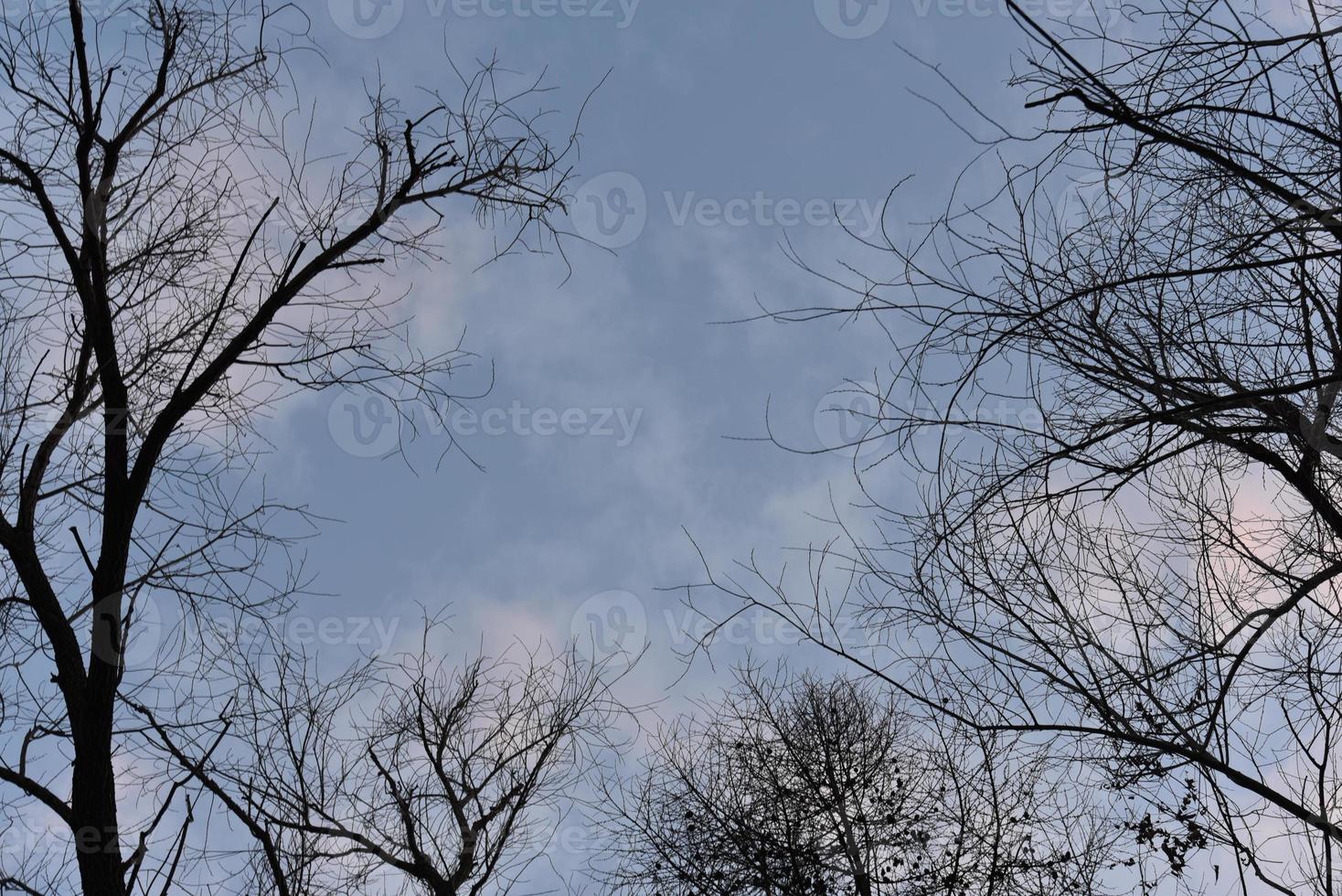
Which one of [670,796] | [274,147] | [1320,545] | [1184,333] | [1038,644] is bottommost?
[1038,644]

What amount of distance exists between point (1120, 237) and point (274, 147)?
3.99 meters

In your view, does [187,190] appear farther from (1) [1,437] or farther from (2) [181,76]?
(1) [1,437]

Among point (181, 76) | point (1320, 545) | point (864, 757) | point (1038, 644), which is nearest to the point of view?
point (1038, 644)

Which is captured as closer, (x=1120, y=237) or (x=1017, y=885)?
(x=1120, y=237)

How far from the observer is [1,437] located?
4.74m

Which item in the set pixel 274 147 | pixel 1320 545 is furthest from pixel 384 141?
pixel 1320 545

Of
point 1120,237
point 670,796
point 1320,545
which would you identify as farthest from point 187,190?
point 670,796

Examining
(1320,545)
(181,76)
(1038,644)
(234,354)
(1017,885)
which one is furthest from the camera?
(1017,885)

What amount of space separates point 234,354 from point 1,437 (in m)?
1.13

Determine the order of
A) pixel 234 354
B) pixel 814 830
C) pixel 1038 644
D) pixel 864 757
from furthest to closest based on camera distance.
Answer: pixel 864 757
pixel 814 830
pixel 234 354
pixel 1038 644

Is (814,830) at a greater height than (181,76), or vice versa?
(181,76)

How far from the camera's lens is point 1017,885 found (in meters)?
9.09

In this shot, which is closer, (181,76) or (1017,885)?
(181,76)

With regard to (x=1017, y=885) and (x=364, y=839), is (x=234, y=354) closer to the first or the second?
(x=364, y=839)
